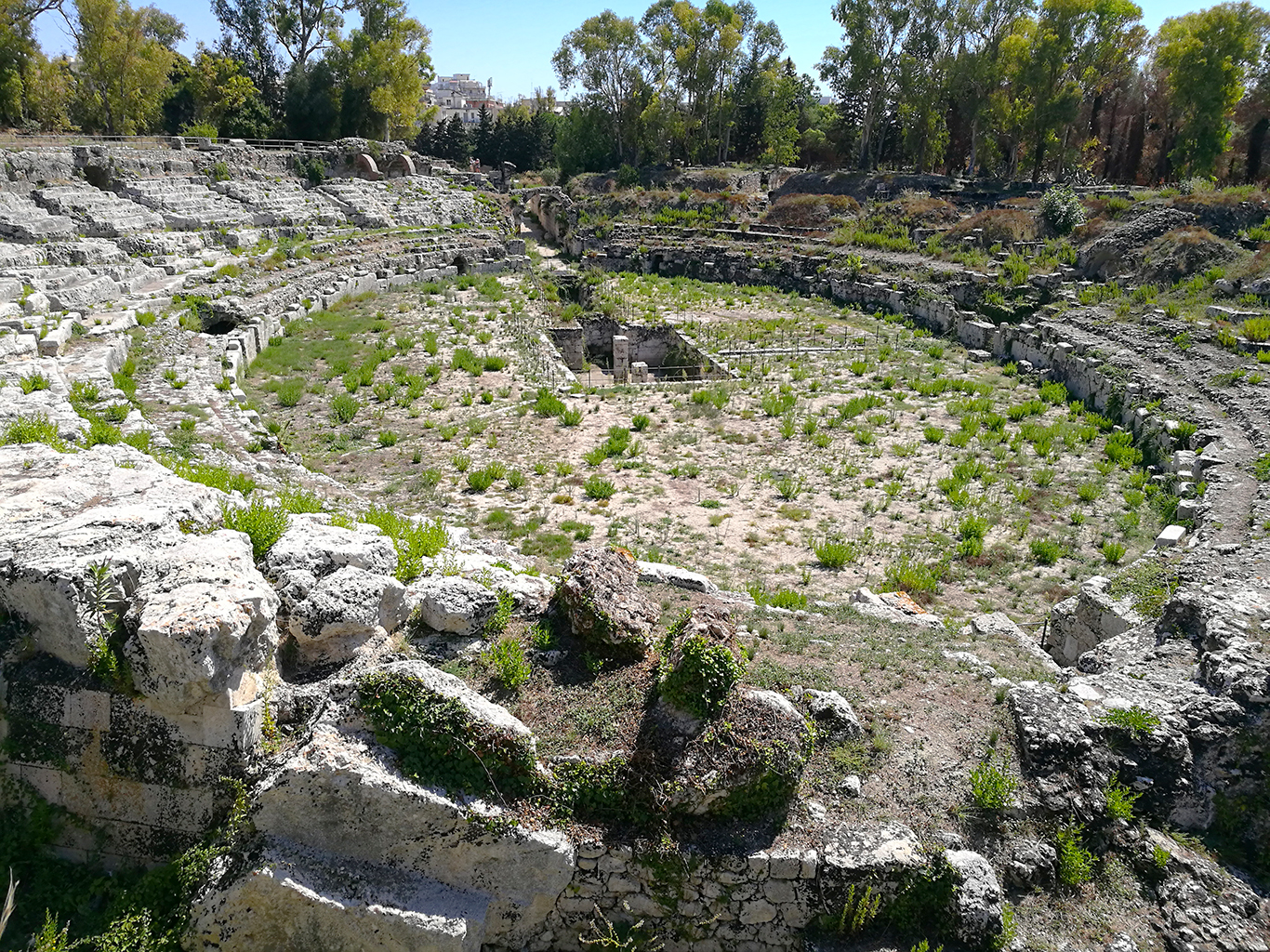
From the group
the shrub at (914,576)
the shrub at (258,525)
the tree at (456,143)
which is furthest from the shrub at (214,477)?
the tree at (456,143)

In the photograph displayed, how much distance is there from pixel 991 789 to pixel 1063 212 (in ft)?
92.8

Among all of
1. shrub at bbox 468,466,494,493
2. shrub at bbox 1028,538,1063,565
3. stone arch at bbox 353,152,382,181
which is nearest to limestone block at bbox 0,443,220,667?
shrub at bbox 468,466,494,493

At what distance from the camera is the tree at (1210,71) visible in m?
31.6

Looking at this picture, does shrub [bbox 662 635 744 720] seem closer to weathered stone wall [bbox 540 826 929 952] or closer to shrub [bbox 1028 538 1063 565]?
weathered stone wall [bbox 540 826 929 952]

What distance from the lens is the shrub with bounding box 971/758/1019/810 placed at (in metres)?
5.16

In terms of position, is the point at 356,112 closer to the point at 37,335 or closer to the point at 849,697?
the point at 37,335

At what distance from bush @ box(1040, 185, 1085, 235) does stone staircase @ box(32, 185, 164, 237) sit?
29.1 metres

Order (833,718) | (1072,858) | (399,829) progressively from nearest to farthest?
1. (399,829)
2. (1072,858)
3. (833,718)

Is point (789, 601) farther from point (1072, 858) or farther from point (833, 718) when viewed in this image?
point (1072, 858)

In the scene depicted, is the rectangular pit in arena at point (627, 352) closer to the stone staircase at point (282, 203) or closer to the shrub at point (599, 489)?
the shrub at point (599, 489)

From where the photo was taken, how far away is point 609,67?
160 ft

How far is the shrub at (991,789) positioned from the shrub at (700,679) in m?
1.77

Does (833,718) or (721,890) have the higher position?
(833,718)

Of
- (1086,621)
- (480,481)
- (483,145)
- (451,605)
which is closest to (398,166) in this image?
(483,145)
